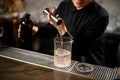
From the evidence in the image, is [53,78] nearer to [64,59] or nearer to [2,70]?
[64,59]

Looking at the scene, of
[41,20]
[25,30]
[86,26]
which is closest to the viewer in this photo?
[25,30]

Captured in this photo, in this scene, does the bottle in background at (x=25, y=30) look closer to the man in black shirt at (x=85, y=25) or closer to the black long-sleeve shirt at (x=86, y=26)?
the man in black shirt at (x=85, y=25)

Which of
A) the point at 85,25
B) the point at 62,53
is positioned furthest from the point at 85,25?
the point at 62,53

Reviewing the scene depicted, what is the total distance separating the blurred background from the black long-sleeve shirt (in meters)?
0.07

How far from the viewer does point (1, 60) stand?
3.83ft

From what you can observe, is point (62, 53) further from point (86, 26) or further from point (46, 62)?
point (86, 26)

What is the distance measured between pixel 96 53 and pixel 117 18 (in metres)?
0.37

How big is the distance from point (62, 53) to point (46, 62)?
0.11 m

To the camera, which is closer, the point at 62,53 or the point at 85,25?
the point at 62,53

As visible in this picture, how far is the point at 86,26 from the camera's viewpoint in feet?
5.67

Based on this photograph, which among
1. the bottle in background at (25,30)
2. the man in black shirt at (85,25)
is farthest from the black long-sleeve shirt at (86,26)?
the bottle in background at (25,30)

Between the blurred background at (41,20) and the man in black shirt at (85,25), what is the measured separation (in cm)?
6

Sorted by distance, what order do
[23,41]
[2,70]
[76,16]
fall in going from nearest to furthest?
1. [2,70]
2. [23,41]
3. [76,16]

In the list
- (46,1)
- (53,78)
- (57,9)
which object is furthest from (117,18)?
(53,78)
